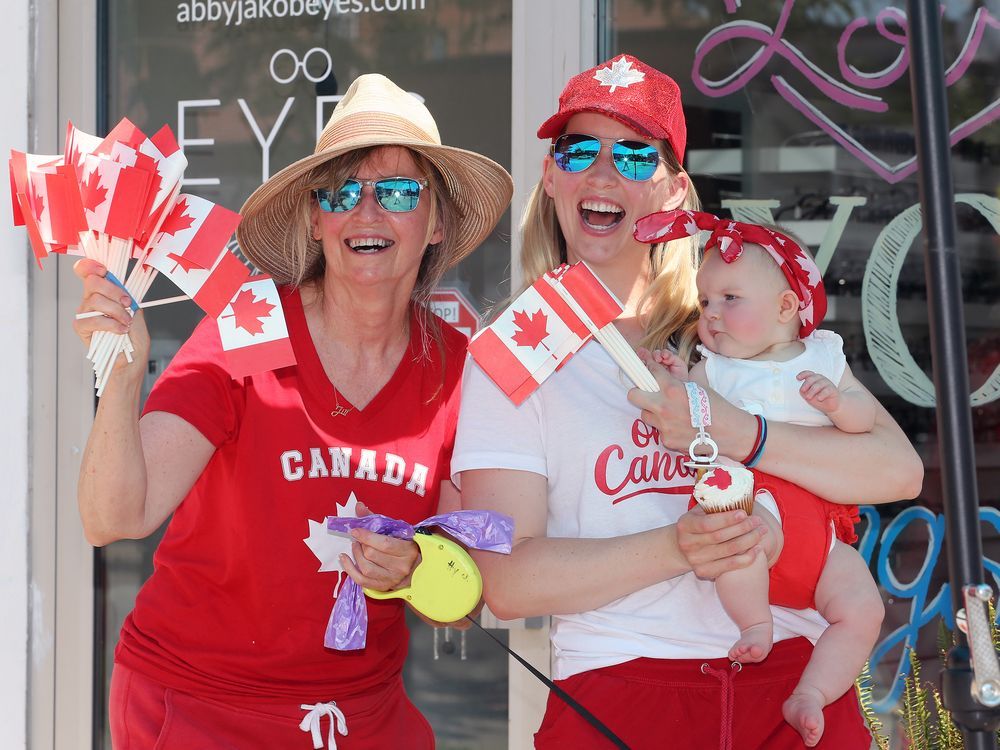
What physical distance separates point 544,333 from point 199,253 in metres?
0.65

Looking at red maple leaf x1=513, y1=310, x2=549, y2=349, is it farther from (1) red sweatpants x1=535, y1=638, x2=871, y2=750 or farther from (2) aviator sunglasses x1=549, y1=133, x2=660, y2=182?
(1) red sweatpants x1=535, y1=638, x2=871, y2=750

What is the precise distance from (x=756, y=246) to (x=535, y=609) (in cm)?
78

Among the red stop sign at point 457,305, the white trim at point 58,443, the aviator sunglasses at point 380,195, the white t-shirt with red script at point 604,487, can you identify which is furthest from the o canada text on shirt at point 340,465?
the white trim at point 58,443

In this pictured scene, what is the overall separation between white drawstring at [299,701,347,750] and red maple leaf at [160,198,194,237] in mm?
947

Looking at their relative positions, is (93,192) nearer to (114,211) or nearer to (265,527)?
(114,211)

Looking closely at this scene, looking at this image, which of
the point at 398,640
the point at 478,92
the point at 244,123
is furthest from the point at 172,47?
the point at 398,640

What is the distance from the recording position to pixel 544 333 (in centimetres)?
204

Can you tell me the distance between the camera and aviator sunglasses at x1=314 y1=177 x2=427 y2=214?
7.85 feet

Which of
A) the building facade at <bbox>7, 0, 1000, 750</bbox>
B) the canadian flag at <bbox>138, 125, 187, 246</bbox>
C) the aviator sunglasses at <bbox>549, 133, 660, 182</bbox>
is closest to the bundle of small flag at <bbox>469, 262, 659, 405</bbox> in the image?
the aviator sunglasses at <bbox>549, 133, 660, 182</bbox>

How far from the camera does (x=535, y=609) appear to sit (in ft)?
6.60

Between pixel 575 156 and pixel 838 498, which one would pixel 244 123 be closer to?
pixel 575 156

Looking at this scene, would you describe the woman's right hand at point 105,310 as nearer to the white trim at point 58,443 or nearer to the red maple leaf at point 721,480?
the red maple leaf at point 721,480

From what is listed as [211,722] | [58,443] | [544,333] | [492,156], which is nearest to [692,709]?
[544,333]

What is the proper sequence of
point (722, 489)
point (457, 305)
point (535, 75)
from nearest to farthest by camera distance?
point (722, 489) < point (535, 75) < point (457, 305)
